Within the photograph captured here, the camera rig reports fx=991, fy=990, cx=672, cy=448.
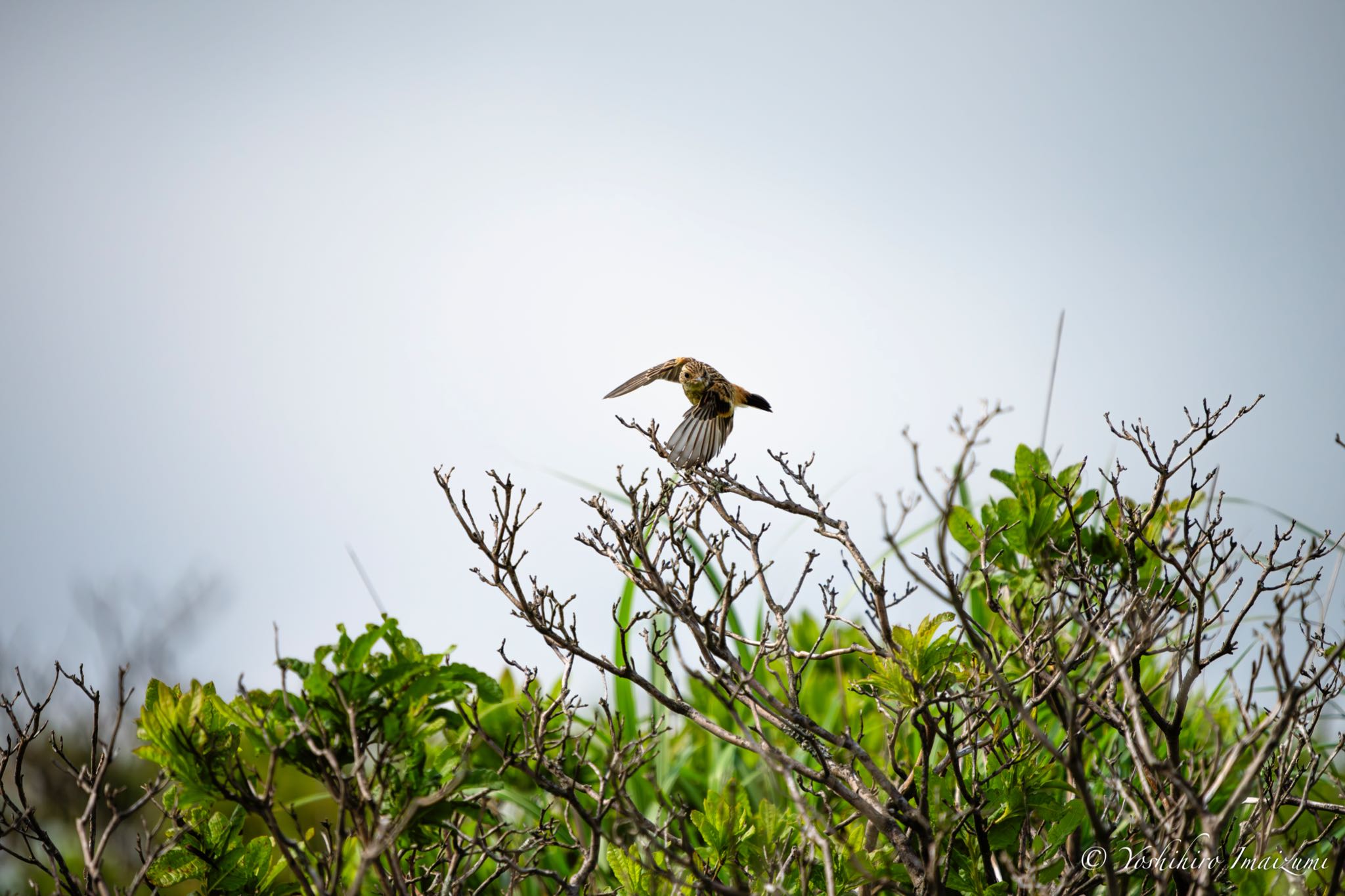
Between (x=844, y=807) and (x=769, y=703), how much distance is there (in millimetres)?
543

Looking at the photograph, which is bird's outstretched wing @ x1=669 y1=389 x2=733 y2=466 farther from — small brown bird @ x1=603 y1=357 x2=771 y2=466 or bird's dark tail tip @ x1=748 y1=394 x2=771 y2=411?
bird's dark tail tip @ x1=748 y1=394 x2=771 y2=411

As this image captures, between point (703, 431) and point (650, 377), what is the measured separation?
0.55 m

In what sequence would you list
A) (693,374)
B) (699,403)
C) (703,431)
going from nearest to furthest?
(703,431) < (699,403) < (693,374)

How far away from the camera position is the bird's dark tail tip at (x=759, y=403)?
10.8 feet

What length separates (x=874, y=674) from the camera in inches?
89.1

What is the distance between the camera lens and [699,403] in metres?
2.91

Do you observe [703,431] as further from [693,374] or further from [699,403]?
[693,374]

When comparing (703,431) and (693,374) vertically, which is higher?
(693,374)

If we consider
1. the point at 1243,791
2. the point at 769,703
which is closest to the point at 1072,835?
the point at 769,703

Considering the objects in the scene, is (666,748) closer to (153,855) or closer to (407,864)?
(407,864)

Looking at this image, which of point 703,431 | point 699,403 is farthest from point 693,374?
point 703,431

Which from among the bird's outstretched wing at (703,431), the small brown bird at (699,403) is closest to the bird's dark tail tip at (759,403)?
the small brown bird at (699,403)

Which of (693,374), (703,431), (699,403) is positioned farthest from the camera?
Answer: (693,374)

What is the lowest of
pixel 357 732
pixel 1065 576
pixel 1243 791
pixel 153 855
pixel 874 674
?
pixel 1243 791
